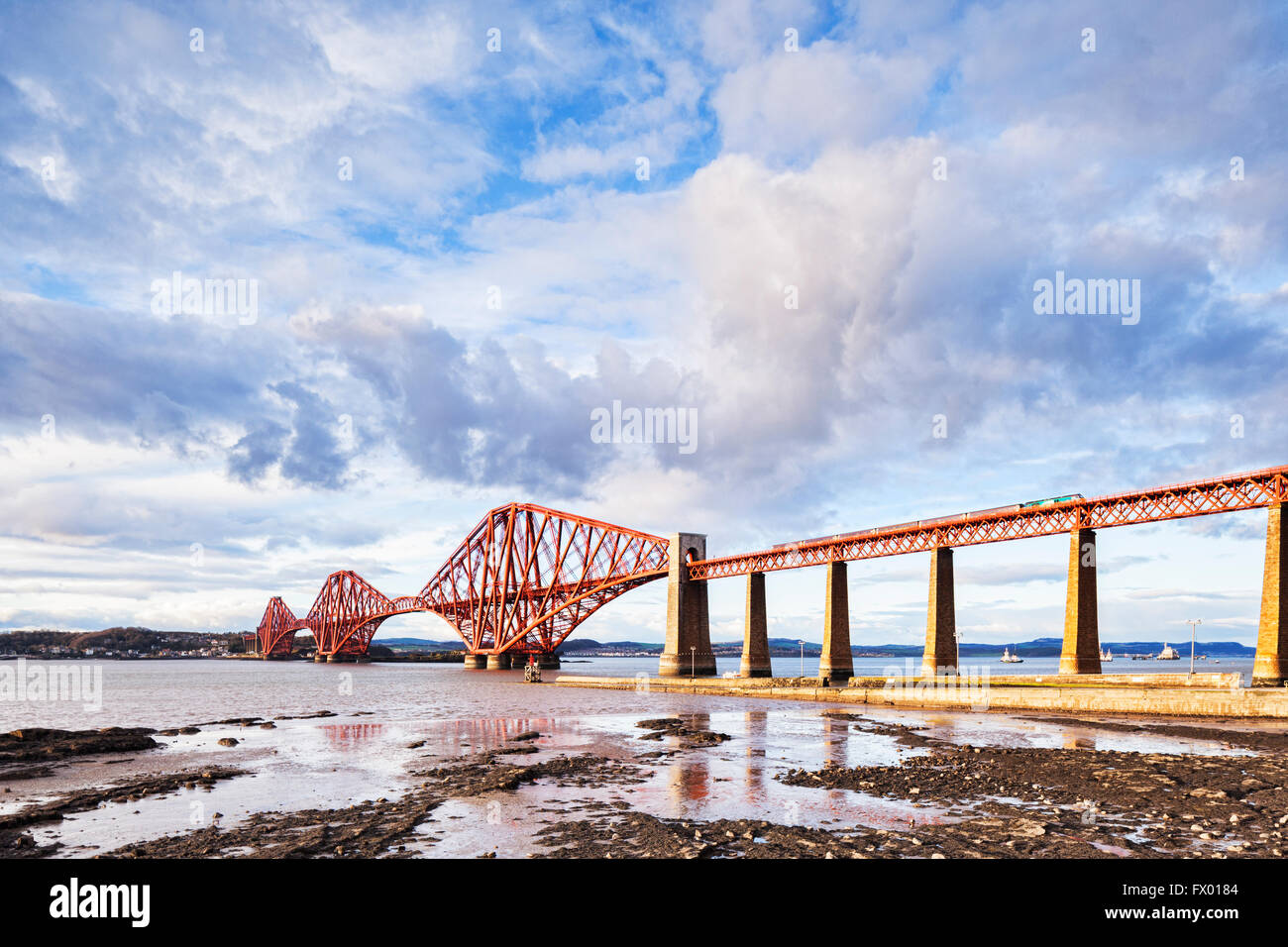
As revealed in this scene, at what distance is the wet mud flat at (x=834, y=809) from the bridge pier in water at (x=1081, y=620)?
22706 mm

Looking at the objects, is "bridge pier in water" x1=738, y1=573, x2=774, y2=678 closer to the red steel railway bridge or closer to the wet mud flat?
the red steel railway bridge

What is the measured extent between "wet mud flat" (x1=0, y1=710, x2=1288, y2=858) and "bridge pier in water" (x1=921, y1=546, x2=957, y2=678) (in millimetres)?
31404

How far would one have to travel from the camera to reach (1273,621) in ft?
135

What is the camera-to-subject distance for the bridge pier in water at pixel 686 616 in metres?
92.8

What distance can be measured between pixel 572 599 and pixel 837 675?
228 ft

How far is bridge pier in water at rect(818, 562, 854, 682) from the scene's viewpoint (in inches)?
2736

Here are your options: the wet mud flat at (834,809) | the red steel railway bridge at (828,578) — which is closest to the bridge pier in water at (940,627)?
the red steel railway bridge at (828,578)

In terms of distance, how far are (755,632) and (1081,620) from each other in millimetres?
37018

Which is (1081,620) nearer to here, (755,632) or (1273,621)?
(1273,621)

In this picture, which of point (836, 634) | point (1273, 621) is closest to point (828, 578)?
point (836, 634)

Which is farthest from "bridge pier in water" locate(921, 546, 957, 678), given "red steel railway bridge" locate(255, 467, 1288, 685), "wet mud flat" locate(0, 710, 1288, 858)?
"wet mud flat" locate(0, 710, 1288, 858)
